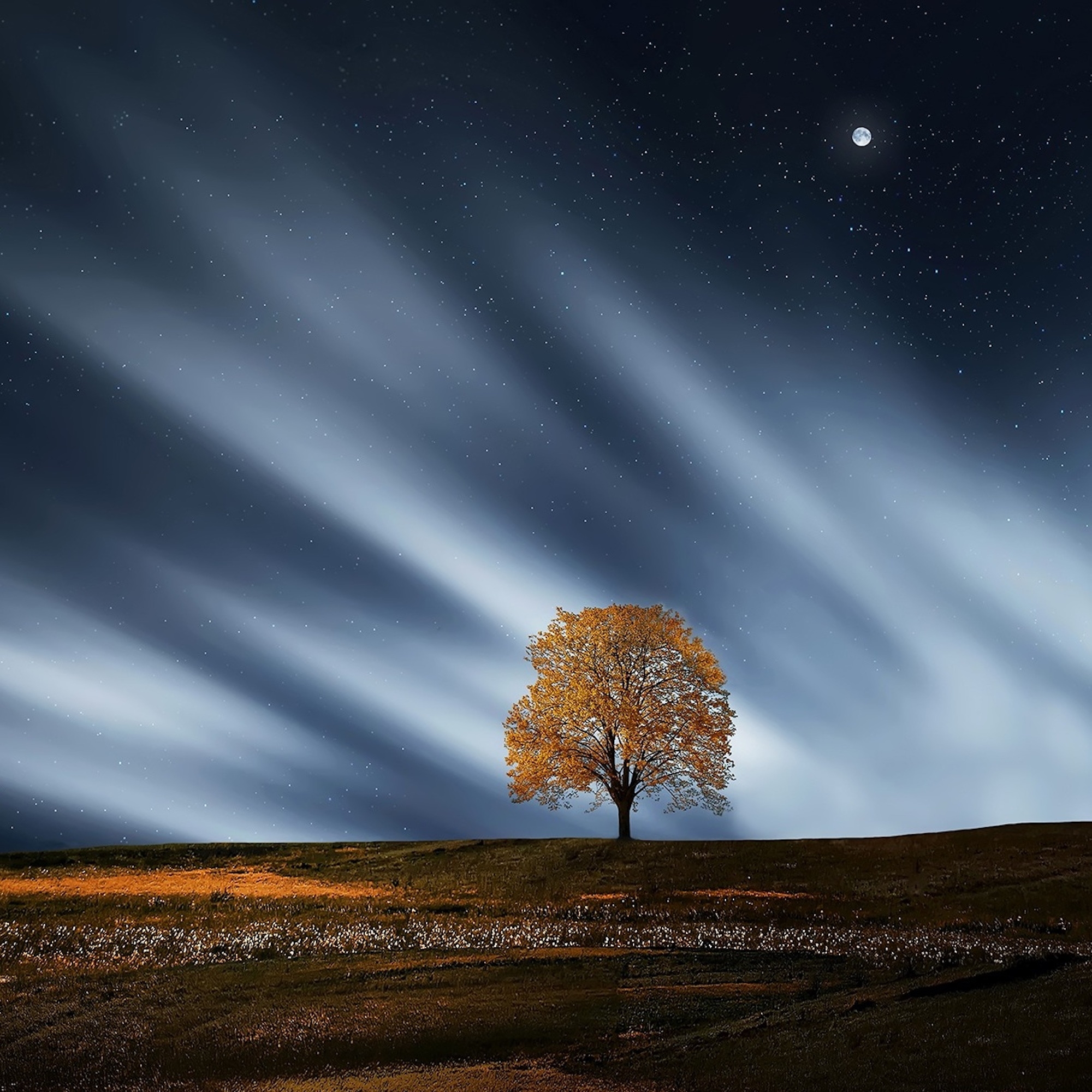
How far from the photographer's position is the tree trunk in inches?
1949

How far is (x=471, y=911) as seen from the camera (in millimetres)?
33594

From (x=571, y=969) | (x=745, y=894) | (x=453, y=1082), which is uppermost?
(x=745, y=894)

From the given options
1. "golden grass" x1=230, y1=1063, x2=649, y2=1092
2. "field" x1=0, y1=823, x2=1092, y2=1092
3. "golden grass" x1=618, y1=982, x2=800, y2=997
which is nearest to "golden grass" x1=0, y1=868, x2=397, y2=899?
"field" x1=0, y1=823, x2=1092, y2=1092

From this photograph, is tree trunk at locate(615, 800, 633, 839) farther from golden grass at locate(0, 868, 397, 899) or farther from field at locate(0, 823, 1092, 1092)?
golden grass at locate(0, 868, 397, 899)

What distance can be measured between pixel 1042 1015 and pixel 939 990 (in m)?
2.79

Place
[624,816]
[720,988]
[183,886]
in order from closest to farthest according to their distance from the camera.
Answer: [720,988]
[183,886]
[624,816]

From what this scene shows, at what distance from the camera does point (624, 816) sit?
164ft

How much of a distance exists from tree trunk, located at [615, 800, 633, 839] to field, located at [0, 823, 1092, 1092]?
2.06 m

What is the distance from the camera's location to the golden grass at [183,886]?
37.9m

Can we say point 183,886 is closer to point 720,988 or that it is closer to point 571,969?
point 571,969

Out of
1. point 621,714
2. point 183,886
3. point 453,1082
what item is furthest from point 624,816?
point 453,1082

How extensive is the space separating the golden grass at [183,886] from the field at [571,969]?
289 mm

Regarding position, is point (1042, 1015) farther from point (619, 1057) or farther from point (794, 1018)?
point (619, 1057)

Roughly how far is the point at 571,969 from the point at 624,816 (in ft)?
98.1
